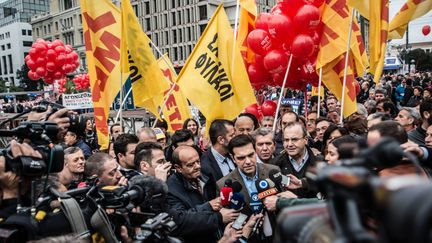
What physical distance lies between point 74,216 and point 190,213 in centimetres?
110

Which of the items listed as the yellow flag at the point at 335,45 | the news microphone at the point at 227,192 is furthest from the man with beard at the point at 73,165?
the yellow flag at the point at 335,45

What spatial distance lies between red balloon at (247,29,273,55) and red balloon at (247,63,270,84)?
647 millimetres

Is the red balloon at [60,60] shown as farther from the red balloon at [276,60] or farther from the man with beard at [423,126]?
the man with beard at [423,126]

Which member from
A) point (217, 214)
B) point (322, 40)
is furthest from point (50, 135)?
point (322, 40)

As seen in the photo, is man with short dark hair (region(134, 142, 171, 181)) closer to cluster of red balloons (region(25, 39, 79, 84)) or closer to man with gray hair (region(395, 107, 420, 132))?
man with gray hair (region(395, 107, 420, 132))

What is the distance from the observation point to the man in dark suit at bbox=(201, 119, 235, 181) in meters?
4.25

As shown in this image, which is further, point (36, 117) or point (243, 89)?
point (243, 89)

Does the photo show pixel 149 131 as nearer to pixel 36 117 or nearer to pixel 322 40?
pixel 36 117

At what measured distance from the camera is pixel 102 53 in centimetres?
564

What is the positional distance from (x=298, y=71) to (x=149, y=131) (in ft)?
11.7

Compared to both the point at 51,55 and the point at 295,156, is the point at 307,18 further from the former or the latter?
the point at 51,55

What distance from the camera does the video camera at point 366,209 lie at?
697mm

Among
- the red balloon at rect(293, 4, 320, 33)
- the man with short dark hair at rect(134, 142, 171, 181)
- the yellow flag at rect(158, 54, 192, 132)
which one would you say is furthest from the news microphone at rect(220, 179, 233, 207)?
the red balloon at rect(293, 4, 320, 33)

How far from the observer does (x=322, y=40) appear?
6.73 meters
